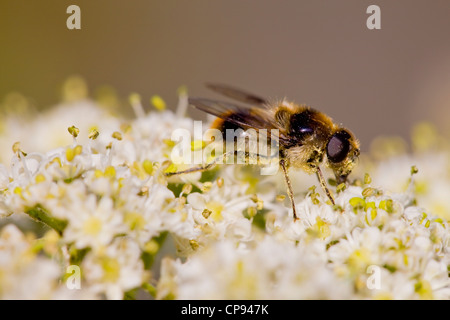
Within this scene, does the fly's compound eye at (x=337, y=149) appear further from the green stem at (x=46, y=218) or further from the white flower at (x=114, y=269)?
the green stem at (x=46, y=218)

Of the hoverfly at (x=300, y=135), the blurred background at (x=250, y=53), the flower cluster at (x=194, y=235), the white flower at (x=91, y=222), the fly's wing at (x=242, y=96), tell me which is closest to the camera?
the flower cluster at (x=194, y=235)

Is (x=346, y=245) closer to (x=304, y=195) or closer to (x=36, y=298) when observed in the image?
(x=304, y=195)

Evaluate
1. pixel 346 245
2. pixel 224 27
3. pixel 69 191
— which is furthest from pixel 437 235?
pixel 224 27

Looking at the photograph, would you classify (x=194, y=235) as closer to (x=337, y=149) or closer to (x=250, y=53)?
(x=337, y=149)

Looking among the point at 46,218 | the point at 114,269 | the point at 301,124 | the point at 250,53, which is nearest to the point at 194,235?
the point at 114,269

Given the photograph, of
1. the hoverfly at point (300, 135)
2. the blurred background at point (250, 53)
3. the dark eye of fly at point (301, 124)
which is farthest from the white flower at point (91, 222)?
the blurred background at point (250, 53)

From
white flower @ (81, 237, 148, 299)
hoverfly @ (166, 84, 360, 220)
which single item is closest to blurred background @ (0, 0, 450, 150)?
hoverfly @ (166, 84, 360, 220)

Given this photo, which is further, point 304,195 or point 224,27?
point 224,27

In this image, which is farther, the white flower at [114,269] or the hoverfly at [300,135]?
the hoverfly at [300,135]
